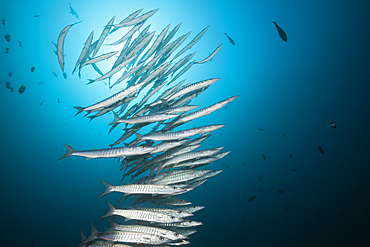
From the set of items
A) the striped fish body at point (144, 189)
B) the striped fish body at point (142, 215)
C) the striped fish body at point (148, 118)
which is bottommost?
the striped fish body at point (142, 215)

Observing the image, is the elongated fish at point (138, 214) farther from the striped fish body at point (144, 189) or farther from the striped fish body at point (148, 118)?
the striped fish body at point (148, 118)

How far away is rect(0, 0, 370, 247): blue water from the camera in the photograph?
55.5 feet

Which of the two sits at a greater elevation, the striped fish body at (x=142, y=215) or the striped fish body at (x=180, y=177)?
the striped fish body at (x=180, y=177)

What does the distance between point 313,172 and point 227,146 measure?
27419mm

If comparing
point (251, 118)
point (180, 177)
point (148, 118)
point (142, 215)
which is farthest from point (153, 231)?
point (251, 118)

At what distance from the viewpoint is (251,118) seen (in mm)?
40000

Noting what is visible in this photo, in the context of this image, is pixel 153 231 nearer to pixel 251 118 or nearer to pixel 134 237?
pixel 134 237

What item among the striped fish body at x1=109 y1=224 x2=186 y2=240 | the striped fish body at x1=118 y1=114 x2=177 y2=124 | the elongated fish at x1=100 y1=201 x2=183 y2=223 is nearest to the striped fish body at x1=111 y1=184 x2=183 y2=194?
the elongated fish at x1=100 y1=201 x2=183 y2=223

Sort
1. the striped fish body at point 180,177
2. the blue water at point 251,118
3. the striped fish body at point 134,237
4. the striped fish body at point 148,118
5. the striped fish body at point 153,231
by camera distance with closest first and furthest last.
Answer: the striped fish body at point 134,237 < the striped fish body at point 153,231 < the striped fish body at point 148,118 < the striped fish body at point 180,177 < the blue water at point 251,118

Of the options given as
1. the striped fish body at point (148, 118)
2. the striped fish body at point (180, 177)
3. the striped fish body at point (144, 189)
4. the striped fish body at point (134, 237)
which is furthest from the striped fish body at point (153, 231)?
the striped fish body at point (148, 118)

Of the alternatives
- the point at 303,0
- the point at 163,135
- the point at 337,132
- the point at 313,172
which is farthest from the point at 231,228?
the point at 303,0

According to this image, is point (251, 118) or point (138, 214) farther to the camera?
point (251, 118)

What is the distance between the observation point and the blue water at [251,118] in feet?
55.5

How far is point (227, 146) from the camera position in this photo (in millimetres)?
52156
